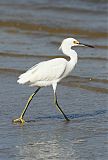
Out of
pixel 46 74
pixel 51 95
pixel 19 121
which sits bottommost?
pixel 51 95

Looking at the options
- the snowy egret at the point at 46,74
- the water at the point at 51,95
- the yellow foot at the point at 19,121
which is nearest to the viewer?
the water at the point at 51,95

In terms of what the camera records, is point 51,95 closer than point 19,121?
No

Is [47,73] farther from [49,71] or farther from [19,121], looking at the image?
[19,121]

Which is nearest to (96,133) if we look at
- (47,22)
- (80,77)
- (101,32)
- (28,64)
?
(80,77)

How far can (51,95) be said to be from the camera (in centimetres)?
1052

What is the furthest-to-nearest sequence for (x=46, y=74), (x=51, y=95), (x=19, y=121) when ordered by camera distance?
1. (x=51, y=95)
2. (x=46, y=74)
3. (x=19, y=121)

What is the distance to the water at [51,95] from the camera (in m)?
7.61

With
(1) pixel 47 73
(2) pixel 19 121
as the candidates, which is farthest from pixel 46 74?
(2) pixel 19 121

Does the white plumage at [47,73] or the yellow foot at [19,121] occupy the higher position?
the white plumage at [47,73]

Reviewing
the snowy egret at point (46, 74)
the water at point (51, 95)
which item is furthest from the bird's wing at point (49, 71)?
the water at point (51, 95)

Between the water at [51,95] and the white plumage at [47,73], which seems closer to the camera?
the water at [51,95]

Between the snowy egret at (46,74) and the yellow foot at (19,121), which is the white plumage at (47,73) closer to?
the snowy egret at (46,74)

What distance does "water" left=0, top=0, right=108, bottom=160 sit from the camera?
7605 millimetres

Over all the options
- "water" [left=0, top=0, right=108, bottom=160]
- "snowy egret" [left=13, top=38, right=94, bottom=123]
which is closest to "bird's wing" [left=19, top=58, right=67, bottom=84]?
"snowy egret" [left=13, top=38, right=94, bottom=123]
